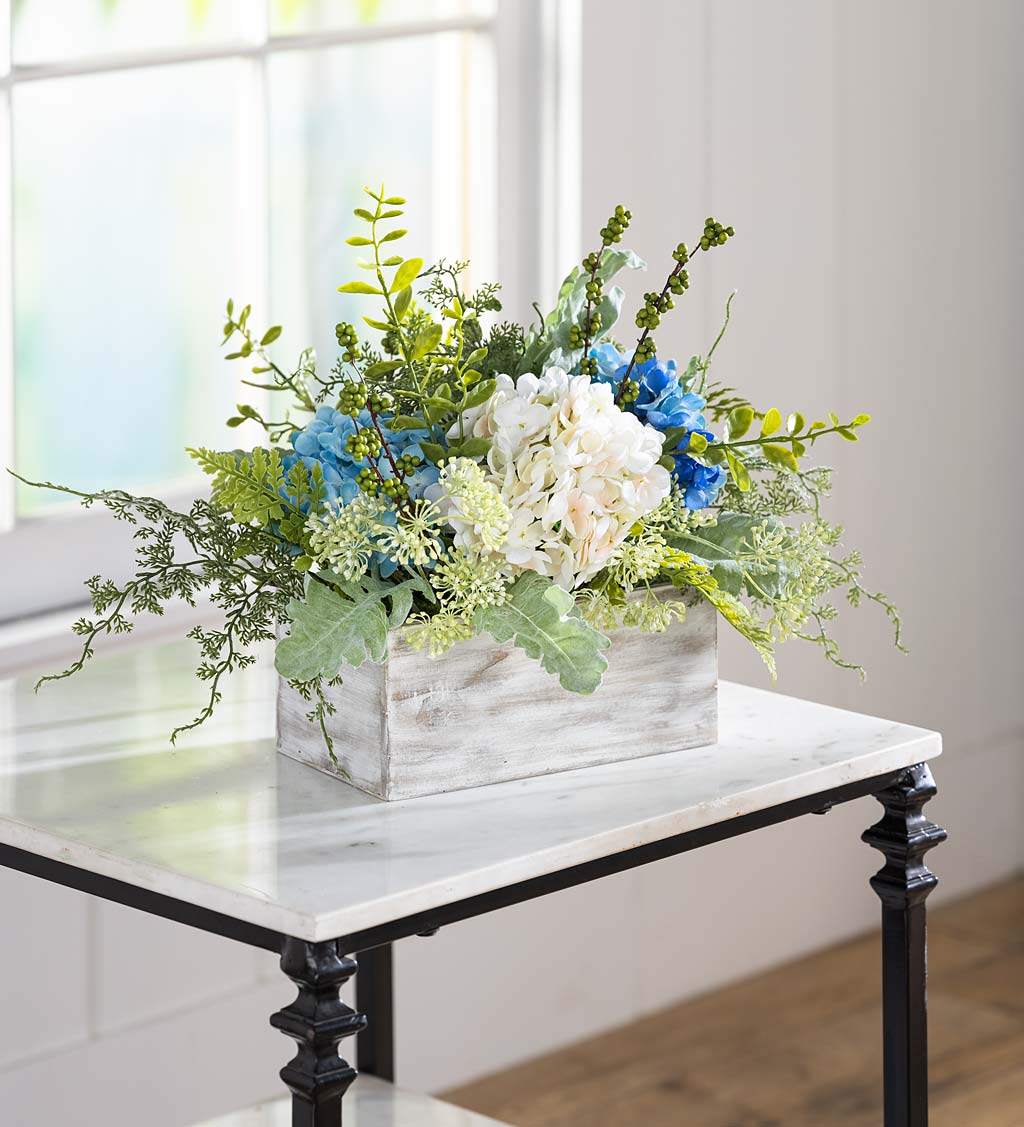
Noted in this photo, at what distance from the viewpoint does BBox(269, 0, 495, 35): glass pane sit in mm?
2111

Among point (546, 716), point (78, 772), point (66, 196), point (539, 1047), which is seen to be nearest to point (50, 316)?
point (66, 196)

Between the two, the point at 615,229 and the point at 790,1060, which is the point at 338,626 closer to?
the point at 615,229

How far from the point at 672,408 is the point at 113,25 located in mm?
954

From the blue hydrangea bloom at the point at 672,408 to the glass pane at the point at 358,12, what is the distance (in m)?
0.93

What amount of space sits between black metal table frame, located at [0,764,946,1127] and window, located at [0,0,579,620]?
78 centimetres

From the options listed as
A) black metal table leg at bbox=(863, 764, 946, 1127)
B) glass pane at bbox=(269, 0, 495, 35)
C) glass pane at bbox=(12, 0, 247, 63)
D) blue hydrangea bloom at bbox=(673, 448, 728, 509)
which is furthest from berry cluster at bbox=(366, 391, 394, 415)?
glass pane at bbox=(269, 0, 495, 35)

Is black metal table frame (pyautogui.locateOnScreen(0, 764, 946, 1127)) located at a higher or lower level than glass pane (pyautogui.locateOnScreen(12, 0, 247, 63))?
lower

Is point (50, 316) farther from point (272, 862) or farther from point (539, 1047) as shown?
point (539, 1047)

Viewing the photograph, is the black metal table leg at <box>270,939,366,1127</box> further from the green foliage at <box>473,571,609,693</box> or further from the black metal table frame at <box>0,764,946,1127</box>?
the green foliage at <box>473,571,609,693</box>

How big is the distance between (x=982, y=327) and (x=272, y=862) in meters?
2.02

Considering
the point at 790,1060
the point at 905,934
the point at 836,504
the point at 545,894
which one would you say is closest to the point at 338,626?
the point at 545,894

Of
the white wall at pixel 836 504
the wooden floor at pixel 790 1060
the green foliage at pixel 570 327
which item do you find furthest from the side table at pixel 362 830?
the wooden floor at pixel 790 1060

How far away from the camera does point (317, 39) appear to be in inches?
83.8

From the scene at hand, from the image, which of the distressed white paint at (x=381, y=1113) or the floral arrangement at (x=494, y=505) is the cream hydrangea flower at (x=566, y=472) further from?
the distressed white paint at (x=381, y=1113)
